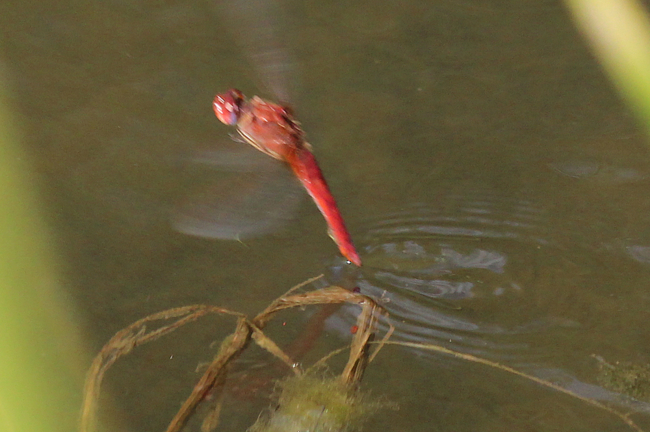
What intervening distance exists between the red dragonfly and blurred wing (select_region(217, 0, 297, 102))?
0.28 ft

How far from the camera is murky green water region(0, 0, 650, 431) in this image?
4.32 feet

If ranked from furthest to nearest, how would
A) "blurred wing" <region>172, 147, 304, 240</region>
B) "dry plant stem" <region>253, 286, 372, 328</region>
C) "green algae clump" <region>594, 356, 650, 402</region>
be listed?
"blurred wing" <region>172, 147, 304, 240</region> < "dry plant stem" <region>253, 286, 372, 328</region> < "green algae clump" <region>594, 356, 650, 402</region>

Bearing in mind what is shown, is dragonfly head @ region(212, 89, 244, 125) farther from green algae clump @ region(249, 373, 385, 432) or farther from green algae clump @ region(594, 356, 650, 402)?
green algae clump @ region(594, 356, 650, 402)

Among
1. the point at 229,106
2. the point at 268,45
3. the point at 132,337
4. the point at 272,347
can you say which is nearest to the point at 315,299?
the point at 272,347

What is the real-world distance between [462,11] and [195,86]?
0.95 meters

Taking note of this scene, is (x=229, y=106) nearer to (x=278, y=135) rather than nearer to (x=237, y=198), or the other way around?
(x=278, y=135)

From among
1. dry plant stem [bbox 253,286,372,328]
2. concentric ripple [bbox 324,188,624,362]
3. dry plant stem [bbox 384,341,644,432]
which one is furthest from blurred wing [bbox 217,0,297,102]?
dry plant stem [bbox 384,341,644,432]

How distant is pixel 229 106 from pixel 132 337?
659mm

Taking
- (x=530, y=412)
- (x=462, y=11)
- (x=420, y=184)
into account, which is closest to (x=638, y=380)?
(x=530, y=412)

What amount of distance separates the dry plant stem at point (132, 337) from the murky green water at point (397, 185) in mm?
29

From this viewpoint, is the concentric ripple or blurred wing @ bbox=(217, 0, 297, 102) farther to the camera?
blurred wing @ bbox=(217, 0, 297, 102)

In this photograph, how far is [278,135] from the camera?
5.49 feet

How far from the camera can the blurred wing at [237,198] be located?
1554 millimetres

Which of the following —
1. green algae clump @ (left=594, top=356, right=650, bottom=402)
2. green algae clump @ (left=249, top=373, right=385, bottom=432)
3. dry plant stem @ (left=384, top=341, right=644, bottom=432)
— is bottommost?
green algae clump @ (left=594, top=356, right=650, bottom=402)
